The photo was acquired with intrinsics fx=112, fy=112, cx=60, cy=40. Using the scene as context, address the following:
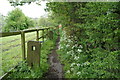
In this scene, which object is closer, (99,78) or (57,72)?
(99,78)

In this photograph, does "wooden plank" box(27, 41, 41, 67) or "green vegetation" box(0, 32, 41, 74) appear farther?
"wooden plank" box(27, 41, 41, 67)

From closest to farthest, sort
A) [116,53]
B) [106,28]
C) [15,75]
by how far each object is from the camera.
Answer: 1. [116,53]
2. [106,28]
3. [15,75]

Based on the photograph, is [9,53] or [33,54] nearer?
[33,54]

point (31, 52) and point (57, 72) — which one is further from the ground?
point (31, 52)

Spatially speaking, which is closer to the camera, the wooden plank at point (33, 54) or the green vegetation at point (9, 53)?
the green vegetation at point (9, 53)

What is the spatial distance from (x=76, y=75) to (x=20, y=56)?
6.59ft

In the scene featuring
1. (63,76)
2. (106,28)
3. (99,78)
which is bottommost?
(63,76)

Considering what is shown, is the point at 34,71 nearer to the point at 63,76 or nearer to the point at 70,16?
the point at 63,76

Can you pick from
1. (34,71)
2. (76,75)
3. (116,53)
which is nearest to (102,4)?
(116,53)

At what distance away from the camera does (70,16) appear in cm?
436

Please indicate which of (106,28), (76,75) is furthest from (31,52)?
(106,28)

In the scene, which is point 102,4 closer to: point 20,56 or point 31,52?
point 31,52

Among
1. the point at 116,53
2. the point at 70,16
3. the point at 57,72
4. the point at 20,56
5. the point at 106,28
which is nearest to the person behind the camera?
the point at 116,53

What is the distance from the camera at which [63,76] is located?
3.19 m
